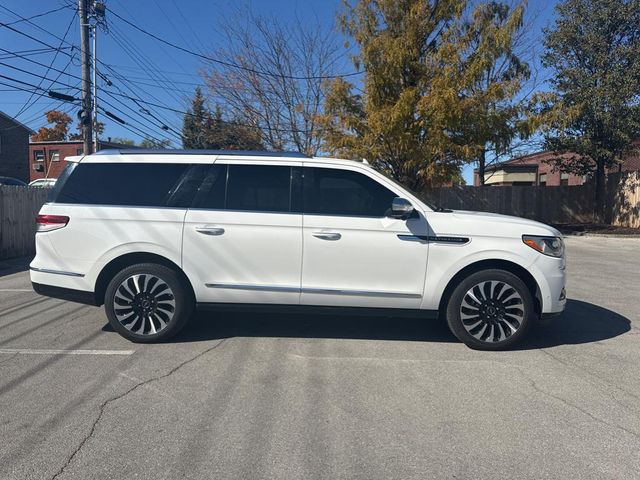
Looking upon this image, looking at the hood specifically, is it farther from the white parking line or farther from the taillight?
the taillight

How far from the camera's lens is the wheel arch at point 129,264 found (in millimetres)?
5211

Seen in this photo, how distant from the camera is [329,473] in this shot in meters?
2.97

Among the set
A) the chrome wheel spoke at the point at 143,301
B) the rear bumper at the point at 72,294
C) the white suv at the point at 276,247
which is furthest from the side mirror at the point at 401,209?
the rear bumper at the point at 72,294

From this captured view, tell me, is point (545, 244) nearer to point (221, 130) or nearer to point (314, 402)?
point (314, 402)

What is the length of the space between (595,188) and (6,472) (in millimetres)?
24110

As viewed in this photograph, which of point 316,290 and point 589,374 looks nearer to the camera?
point 589,374

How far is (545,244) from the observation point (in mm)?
5074

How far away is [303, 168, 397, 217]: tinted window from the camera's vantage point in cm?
512

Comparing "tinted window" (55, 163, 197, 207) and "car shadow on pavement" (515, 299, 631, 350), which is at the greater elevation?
"tinted window" (55, 163, 197, 207)

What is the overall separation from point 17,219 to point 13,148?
82.8ft

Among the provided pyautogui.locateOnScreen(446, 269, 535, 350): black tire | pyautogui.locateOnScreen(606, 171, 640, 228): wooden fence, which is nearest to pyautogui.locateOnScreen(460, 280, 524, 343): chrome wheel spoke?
pyautogui.locateOnScreen(446, 269, 535, 350): black tire

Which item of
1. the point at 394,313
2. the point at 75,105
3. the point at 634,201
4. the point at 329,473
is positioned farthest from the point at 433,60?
the point at 329,473

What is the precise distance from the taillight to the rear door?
1298 millimetres

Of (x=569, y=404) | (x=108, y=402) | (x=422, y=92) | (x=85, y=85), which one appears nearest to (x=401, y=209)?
(x=569, y=404)
